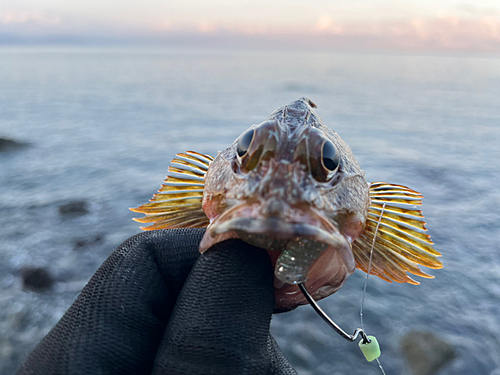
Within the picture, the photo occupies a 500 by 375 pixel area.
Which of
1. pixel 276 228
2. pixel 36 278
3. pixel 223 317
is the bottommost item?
pixel 36 278

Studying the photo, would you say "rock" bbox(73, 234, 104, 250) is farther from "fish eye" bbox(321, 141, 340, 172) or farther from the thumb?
"fish eye" bbox(321, 141, 340, 172)

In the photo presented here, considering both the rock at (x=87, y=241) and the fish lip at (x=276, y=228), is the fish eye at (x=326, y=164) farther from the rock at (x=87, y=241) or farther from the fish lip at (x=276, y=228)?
the rock at (x=87, y=241)

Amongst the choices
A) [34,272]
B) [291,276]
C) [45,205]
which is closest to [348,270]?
[291,276]

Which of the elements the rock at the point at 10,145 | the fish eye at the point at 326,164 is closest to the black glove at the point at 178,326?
the fish eye at the point at 326,164

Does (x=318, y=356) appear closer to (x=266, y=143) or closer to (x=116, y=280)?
(x=116, y=280)

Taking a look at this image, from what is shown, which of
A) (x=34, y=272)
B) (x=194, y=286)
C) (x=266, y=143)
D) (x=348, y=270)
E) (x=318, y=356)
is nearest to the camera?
(x=266, y=143)

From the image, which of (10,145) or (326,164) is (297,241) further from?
(10,145)

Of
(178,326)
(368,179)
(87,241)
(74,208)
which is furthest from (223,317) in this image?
(368,179)
